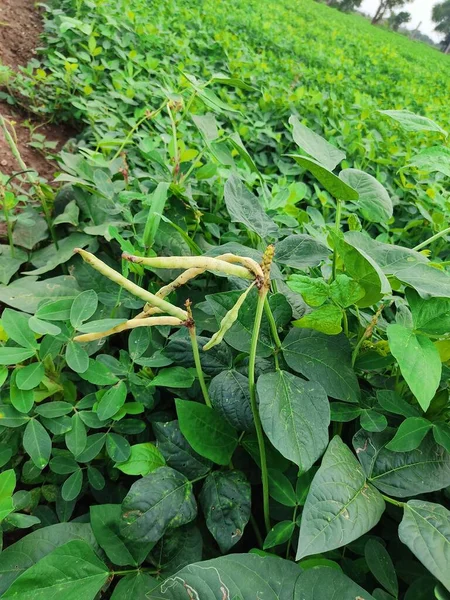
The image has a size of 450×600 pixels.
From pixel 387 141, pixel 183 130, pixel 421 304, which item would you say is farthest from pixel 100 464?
pixel 387 141

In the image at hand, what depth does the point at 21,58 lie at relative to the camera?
8.18ft

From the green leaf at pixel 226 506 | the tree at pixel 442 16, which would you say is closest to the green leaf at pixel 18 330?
the green leaf at pixel 226 506

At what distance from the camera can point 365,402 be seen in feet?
2.67

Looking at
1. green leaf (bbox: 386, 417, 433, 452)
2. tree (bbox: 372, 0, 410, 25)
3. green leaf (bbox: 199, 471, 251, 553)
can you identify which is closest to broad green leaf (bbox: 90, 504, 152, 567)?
green leaf (bbox: 199, 471, 251, 553)

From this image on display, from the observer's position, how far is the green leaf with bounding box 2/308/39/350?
30.6 inches

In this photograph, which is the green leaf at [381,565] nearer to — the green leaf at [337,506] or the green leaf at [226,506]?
the green leaf at [337,506]

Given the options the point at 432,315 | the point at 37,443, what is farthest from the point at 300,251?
the point at 37,443

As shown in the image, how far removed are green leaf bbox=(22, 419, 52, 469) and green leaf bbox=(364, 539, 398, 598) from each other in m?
0.55

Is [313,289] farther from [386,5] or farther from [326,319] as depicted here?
[386,5]

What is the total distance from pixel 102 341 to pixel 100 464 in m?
0.25

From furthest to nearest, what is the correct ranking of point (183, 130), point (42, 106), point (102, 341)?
point (42, 106) → point (183, 130) → point (102, 341)

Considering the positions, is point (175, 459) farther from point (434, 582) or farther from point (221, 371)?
point (434, 582)

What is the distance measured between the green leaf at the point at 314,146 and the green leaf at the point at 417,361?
1.29 feet

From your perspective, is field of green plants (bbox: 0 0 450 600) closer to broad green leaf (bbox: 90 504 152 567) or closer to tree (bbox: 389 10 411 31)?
broad green leaf (bbox: 90 504 152 567)
